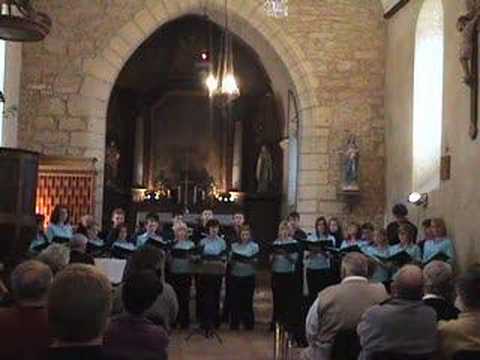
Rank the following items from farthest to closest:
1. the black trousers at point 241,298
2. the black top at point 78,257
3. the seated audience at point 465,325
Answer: the black trousers at point 241,298 → the black top at point 78,257 → the seated audience at point 465,325

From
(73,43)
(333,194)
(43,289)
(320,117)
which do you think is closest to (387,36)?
(320,117)

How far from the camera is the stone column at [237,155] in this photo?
19.1m

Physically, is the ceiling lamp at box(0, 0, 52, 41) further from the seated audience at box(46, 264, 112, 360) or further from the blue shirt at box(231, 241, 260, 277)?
the seated audience at box(46, 264, 112, 360)

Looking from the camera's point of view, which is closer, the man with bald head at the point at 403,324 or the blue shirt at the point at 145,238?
the man with bald head at the point at 403,324

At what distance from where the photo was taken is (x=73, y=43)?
539 inches

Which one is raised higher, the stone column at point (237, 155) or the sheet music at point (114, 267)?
the stone column at point (237, 155)

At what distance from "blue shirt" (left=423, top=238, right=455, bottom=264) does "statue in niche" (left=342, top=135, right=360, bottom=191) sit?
3.70 meters

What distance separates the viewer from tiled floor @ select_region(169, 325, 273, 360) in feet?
27.9

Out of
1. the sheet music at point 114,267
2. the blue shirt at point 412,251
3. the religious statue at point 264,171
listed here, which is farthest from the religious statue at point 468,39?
the religious statue at point 264,171

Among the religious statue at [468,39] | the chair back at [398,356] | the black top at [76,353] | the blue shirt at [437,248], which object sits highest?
the religious statue at [468,39]

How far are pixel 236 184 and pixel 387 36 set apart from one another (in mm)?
6228

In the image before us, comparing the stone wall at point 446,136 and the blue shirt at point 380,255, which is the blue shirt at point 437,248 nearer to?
the stone wall at point 446,136

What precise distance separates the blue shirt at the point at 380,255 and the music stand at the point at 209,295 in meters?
1.79

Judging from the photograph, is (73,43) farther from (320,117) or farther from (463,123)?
(463,123)
